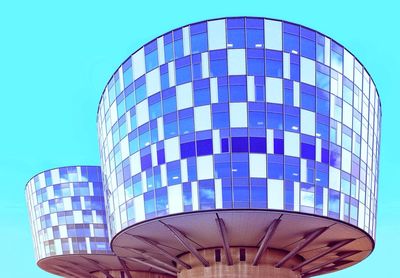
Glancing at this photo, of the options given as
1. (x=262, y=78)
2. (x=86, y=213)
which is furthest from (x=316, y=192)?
(x=86, y=213)

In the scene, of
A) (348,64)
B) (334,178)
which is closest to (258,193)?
(334,178)

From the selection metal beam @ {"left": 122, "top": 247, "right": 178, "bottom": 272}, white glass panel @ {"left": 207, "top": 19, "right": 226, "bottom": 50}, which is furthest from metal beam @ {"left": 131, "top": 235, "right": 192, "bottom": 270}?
white glass panel @ {"left": 207, "top": 19, "right": 226, "bottom": 50}

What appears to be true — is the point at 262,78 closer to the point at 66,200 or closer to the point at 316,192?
the point at 316,192

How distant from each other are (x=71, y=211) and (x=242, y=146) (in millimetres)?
37973

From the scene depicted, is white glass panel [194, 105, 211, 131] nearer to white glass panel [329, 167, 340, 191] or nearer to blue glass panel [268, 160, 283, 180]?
blue glass panel [268, 160, 283, 180]

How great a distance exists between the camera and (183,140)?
3594 centimetres

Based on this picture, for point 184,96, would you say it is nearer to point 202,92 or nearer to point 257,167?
point 202,92

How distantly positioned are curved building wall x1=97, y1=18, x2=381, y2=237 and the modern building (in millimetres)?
80

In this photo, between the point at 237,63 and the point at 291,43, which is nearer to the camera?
the point at 237,63

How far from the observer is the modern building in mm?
34719

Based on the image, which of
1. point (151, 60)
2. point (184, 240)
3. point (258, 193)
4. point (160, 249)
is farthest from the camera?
point (160, 249)

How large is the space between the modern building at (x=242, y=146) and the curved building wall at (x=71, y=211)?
23279 millimetres

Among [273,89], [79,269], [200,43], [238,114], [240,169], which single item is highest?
[200,43]

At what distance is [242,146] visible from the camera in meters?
34.5
